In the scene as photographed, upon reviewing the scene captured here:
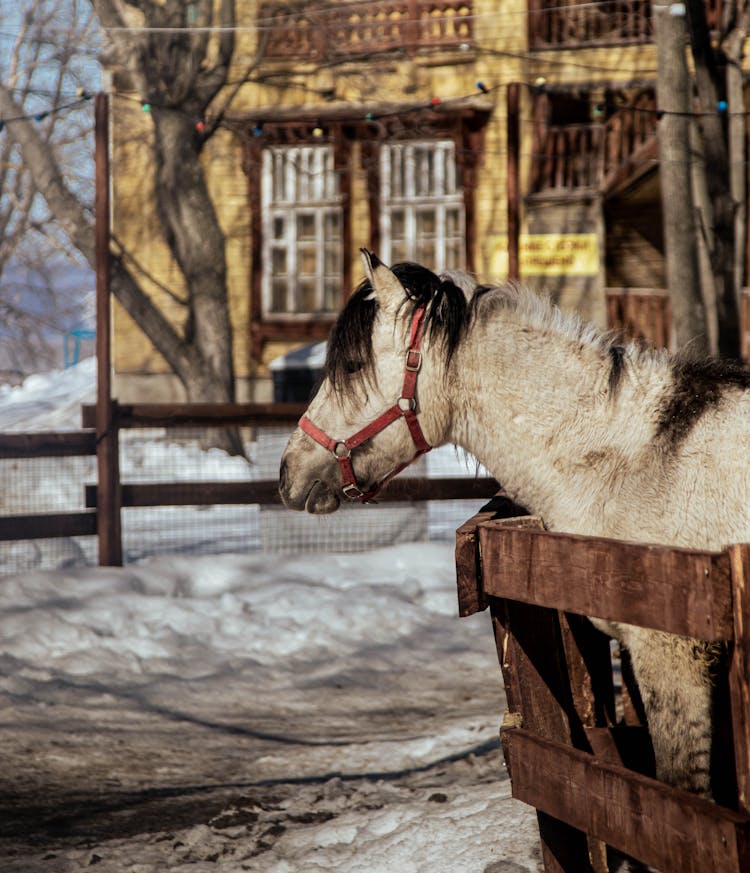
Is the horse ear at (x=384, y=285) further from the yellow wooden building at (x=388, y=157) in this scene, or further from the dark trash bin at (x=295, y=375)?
the yellow wooden building at (x=388, y=157)

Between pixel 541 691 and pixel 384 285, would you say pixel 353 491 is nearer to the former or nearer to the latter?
pixel 384 285

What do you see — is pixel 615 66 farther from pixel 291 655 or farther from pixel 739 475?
pixel 739 475

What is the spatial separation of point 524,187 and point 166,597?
38.5 feet

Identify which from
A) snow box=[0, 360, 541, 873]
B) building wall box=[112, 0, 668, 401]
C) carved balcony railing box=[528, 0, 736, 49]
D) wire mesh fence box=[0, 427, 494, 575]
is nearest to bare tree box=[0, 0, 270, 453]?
building wall box=[112, 0, 668, 401]

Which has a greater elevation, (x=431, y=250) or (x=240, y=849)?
(x=431, y=250)

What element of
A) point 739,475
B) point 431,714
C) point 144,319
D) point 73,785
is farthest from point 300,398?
point 739,475

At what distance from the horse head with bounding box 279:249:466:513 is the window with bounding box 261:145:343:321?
14.1 meters

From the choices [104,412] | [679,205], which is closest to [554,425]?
[679,205]

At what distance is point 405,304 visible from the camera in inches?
134

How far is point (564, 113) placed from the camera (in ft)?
56.4

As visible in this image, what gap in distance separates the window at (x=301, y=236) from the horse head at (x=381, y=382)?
14135 millimetres

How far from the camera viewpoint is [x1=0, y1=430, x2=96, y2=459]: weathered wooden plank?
333 inches

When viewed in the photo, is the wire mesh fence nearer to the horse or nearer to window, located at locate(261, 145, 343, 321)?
the horse

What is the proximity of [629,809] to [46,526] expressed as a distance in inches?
271
